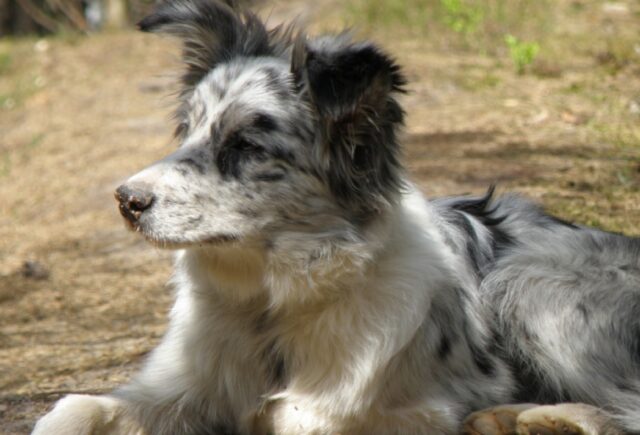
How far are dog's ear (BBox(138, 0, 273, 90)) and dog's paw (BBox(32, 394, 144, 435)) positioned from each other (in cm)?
141

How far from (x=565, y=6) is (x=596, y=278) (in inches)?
331

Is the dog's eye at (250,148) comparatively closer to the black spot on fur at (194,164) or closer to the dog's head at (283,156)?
the dog's head at (283,156)

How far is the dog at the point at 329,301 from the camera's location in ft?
12.0

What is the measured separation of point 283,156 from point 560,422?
1379 millimetres

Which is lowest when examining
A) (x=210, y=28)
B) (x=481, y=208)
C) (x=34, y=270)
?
(x=34, y=270)

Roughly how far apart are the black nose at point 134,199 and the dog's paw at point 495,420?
4.62ft

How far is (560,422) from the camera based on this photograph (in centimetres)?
359

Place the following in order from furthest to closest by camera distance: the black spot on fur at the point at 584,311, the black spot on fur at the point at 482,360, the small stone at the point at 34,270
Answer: the small stone at the point at 34,270
the black spot on fur at the point at 584,311
the black spot on fur at the point at 482,360

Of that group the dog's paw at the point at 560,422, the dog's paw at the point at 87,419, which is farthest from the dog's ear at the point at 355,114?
the dog's paw at the point at 87,419

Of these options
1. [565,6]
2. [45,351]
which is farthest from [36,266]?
[565,6]

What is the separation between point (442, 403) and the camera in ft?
12.4

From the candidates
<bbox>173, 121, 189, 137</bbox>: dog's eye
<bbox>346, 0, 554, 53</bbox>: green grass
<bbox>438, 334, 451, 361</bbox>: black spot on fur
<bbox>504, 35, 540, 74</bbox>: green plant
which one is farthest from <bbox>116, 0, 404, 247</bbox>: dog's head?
<bbox>346, 0, 554, 53</bbox>: green grass

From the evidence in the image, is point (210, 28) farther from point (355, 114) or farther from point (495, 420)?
point (495, 420)

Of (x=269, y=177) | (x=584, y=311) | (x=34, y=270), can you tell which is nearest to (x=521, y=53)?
(x=34, y=270)
